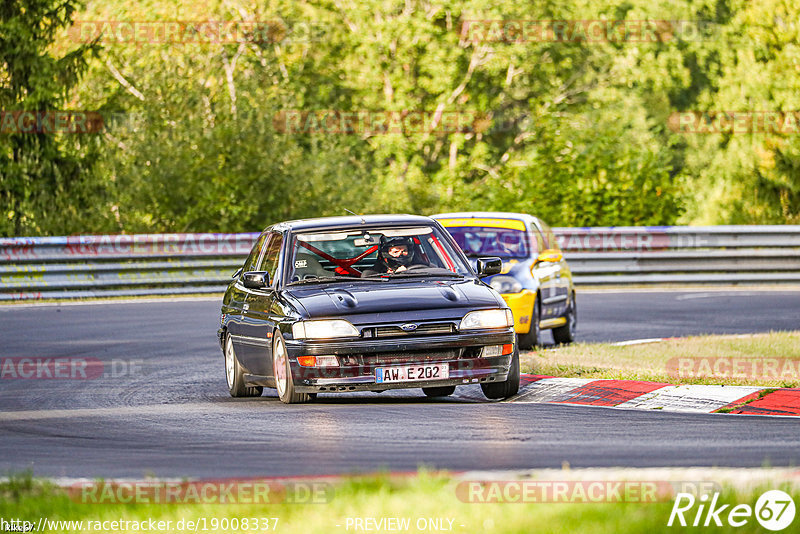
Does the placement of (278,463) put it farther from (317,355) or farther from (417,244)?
(417,244)

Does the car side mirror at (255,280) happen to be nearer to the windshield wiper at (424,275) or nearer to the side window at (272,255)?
the side window at (272,255)

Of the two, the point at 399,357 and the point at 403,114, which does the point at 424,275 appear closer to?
the point at 399,357

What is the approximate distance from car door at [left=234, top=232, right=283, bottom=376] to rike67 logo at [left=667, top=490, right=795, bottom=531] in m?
6.05

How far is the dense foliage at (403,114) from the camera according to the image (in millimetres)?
34031

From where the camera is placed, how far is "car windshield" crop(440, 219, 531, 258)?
1755cm

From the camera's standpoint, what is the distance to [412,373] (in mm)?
11258

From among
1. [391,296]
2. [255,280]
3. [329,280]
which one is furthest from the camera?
[255,280]

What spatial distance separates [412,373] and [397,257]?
1.76 m

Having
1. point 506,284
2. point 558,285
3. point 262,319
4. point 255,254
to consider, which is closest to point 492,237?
point 558,285

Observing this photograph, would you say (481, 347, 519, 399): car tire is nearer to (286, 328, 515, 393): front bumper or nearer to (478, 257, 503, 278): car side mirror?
(286, 328, 515, 393): front bumper

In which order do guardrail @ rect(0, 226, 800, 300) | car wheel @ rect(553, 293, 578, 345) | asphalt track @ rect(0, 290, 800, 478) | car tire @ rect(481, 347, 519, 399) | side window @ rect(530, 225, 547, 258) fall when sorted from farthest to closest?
1. guardrail @ rect(0, 226, 800, 300)
2. car wheel @ rect(553, 293, 578, 345)
3. side window @ rect(530, 225, 547, 258)
4. car tire @ rect(481, 347, 519, 399)
5. asphalt track @ rect(0, 290, 800, 478)

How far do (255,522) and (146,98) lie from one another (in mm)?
29549

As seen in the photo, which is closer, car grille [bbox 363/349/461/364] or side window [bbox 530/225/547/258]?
car grille [bbox 363/349/461/364]

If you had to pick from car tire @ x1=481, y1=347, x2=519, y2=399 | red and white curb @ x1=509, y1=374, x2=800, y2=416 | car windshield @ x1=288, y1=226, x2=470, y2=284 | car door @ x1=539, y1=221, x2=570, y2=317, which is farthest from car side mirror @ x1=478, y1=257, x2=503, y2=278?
car door @ x1=539, y1=221, x2=570, y2=317
